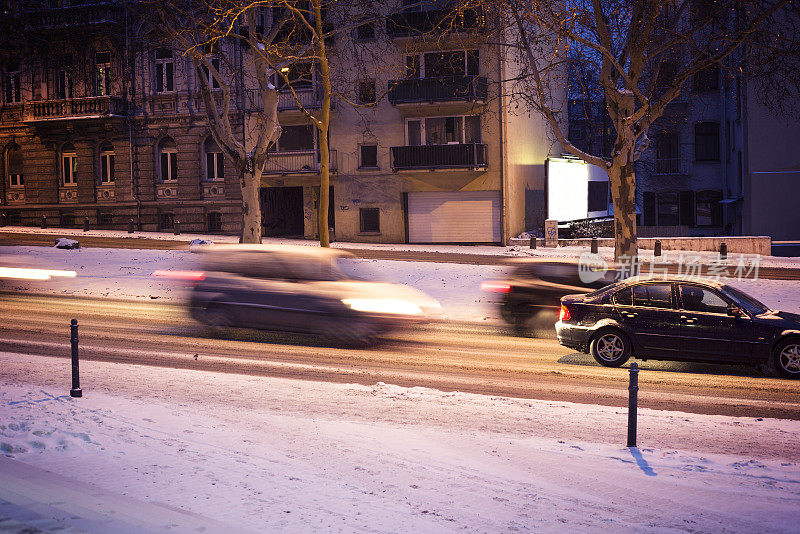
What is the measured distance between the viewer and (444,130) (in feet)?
130

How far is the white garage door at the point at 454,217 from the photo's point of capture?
127 feet

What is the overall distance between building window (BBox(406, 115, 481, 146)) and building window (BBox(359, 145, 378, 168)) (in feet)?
6.52

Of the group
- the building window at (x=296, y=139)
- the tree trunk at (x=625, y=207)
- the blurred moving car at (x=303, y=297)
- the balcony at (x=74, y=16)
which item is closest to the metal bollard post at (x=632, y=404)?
the blurred moving car at (x=303, y=297)

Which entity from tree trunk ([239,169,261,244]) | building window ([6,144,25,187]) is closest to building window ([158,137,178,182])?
building window ([6,144,25,187])

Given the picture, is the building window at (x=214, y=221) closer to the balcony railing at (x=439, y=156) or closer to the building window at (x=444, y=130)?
the balcony railing at (x=439, y=156)

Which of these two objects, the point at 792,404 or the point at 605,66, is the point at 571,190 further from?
the point at 792,404

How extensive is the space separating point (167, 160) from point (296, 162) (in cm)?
792

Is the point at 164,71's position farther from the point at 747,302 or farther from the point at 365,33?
the point at 747,302

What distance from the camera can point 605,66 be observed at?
2180 centimetres

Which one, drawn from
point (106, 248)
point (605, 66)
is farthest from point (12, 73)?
point (605, 66)

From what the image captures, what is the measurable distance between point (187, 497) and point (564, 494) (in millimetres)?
3087

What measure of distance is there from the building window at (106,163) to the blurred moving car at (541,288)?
32549mm

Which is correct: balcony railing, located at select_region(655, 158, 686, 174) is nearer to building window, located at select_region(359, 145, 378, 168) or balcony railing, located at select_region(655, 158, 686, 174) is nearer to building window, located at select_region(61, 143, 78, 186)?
building window, located at select_region(359, 145, 378, 168)

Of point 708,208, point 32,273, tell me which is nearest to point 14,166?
point 32,273
